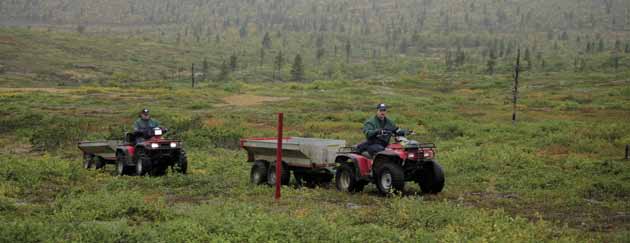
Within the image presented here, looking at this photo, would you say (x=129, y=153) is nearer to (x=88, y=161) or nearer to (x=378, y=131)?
(x=88, y=161)

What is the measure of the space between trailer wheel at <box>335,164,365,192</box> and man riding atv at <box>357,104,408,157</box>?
666mm

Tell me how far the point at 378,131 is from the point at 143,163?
7812 mm

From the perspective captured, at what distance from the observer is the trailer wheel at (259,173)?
19047 mm

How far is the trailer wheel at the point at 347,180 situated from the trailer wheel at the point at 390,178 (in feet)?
2.67

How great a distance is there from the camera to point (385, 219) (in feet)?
41.1

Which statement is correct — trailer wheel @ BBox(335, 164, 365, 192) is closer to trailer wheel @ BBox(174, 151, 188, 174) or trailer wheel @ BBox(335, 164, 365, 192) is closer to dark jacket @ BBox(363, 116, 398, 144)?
dark jacket @ BBox(363, 116, 398, 144)

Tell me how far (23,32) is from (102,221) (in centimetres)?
17088

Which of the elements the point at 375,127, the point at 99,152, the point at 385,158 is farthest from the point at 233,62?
the point at 385,158

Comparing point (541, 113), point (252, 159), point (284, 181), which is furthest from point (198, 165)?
point (541, 113)

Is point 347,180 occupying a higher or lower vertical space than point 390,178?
lower

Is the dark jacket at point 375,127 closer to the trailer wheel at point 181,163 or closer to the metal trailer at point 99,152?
the trailer wheel at point 181,163

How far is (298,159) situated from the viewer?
18.0m

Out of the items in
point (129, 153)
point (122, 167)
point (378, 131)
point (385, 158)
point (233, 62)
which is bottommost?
point (122, 167)

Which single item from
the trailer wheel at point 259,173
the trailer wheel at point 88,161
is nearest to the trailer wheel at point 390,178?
the trailer wheel at point 259,173
